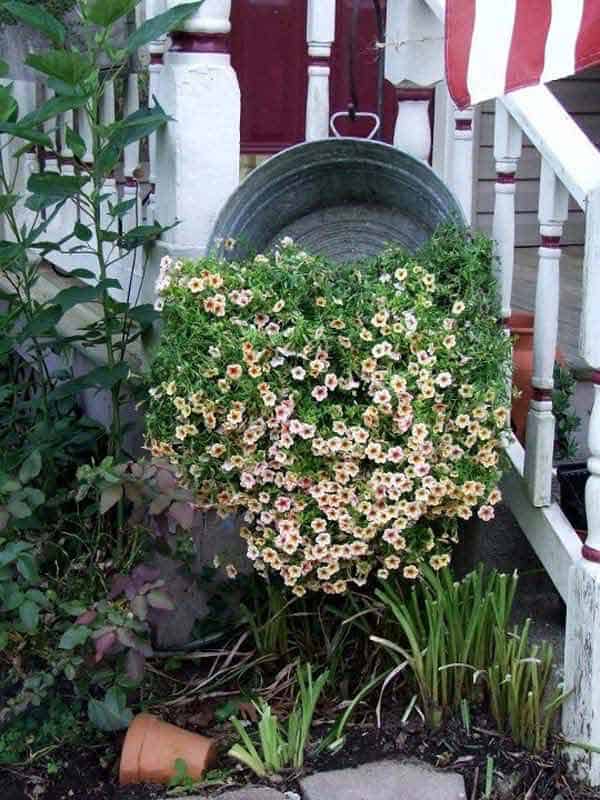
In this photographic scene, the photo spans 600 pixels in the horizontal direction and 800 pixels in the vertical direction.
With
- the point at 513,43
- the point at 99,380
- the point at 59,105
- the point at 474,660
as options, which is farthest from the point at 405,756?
the point at 59,105

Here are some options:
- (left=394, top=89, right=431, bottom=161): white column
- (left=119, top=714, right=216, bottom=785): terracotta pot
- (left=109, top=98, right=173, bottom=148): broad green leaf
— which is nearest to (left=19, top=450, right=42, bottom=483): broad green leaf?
(left=119, top=714, right=216, bottom=785): terracotta pot

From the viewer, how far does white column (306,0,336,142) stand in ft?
10.4

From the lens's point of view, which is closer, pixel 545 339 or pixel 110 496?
pixel 110 496

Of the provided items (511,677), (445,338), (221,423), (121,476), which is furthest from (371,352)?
(511,677)

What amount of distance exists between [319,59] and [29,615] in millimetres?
1640

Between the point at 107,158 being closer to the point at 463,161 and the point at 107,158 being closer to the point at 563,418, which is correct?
the point at 463,161

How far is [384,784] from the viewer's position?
2.44 metres

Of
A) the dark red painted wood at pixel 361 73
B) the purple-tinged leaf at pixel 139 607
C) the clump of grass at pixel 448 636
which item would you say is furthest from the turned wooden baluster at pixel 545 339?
the dark red painted wood at pixel 361 73

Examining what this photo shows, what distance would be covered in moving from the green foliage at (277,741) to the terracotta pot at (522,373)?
0.95 m

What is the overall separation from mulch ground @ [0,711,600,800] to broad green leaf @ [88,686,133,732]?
140 mm

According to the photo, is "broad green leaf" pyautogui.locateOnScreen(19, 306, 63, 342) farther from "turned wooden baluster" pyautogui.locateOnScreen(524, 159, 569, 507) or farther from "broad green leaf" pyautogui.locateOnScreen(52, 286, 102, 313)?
"turned wooden baluster" pyautogui.locateOnScreen(524, 159, 569, 507)

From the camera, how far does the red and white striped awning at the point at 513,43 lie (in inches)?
82.8

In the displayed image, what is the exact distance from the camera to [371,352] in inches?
98.0

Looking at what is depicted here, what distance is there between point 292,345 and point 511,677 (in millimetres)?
820
